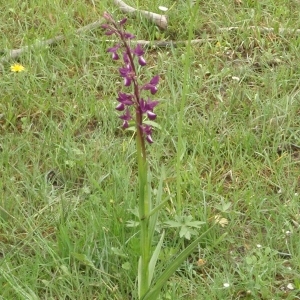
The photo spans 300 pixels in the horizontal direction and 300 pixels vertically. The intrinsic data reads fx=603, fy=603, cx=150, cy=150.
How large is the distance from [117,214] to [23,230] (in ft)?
1.16

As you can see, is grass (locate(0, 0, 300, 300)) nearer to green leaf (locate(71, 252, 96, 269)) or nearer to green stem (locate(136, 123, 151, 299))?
green leaf (locate(71, 252, 96, 269))

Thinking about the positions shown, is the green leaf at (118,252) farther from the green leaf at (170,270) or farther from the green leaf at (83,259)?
the green leaf at (170,270)

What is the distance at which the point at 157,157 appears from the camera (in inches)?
97.2

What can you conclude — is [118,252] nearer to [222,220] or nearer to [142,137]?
[222,220]

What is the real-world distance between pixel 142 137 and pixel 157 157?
0.88 metres

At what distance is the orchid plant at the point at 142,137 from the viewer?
5.03ft

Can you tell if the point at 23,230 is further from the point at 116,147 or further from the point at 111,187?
the point at 116,147

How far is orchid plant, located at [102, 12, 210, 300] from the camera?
5.03 ft

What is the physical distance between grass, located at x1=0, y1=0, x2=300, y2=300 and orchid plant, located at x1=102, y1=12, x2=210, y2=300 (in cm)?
21

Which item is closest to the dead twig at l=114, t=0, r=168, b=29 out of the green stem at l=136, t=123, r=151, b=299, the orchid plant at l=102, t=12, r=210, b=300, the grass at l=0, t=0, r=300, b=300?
the grass at l=0, t=0, r=300, b=300

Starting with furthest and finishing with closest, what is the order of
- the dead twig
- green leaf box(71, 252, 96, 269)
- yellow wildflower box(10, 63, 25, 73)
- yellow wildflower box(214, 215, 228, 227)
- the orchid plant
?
the dead twig < yellow wildflower box(10, 63, 25, 73) < yellow wildflower box(214, 215, 228, 227) < green leaf box(71, 252, 96, 269) < the orchid plant

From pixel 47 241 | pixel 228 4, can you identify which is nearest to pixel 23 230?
pixel 47 241

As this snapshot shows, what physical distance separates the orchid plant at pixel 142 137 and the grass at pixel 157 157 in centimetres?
21

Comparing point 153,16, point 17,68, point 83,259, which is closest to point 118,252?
point 83,259
